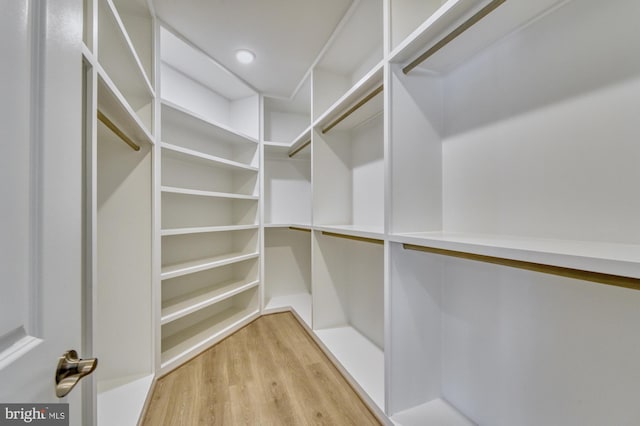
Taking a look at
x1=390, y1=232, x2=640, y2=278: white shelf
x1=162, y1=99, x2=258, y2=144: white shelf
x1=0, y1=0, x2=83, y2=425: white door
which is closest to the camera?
x1=0, y1=0, x2=83, y2=425: white door

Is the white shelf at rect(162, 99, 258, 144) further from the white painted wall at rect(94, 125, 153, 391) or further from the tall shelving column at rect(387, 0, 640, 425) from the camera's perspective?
the tall shelving column at rect(387, 0, 640, 425)

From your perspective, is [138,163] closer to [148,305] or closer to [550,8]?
[148,305]

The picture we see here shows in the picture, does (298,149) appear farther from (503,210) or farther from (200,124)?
(503,210)

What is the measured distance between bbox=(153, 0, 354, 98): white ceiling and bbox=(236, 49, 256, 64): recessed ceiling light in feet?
0.12

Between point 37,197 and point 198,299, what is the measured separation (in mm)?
1827

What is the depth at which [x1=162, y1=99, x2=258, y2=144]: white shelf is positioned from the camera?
5.88 ft

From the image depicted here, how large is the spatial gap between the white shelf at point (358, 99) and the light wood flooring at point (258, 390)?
68.2 inches

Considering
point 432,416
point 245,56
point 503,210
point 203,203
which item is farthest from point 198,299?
point 503,210

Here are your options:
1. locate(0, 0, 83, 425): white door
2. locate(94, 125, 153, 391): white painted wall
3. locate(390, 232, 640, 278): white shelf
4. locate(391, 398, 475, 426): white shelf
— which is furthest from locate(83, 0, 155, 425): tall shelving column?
locate(390, 232, 640, 278): white shelf

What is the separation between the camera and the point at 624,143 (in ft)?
2.30

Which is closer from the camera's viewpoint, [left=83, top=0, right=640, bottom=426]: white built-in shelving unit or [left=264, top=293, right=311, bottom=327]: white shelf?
[left=83, top=0, right=640, bottom=426]: white built-in shelving unit

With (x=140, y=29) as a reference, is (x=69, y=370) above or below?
below

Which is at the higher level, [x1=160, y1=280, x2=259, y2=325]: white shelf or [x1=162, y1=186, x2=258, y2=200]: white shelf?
[x1=162, y1=186, x2=258, y2=200]: white shelf

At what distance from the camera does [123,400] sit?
1306mm
